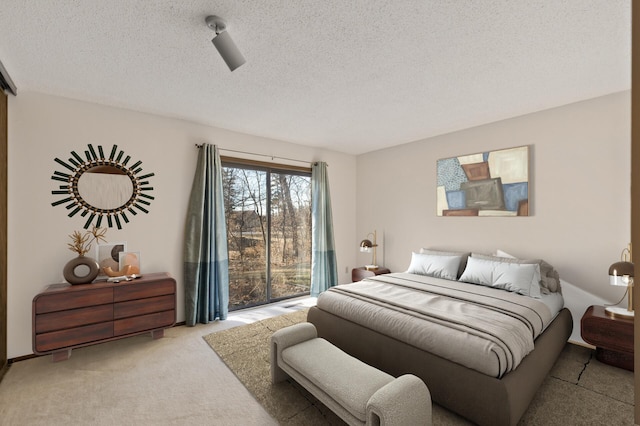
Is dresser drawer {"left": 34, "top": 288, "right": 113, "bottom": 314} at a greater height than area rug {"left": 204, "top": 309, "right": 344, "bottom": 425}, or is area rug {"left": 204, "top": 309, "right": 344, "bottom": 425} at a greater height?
dresser drawer {"left": 34, "top": 288, "right": 113, "bottom": 314}

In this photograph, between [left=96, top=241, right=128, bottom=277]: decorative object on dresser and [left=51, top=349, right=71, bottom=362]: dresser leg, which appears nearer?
[left=51, top=349, right=71, bottom=362]: dresser leg

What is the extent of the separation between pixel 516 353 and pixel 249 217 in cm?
347

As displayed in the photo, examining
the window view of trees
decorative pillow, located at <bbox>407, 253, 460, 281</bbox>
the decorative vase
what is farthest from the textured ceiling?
decorative pillow, located at <bbox>407, 253, 460, 281</bbox>

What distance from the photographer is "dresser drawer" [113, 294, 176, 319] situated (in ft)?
9.59

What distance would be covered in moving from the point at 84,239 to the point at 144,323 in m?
1.08

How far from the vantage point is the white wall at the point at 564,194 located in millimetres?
2854

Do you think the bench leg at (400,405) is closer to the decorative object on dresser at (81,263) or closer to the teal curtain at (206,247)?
the teal curtain at (206,247)

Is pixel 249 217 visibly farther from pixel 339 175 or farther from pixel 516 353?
pixel 516 353

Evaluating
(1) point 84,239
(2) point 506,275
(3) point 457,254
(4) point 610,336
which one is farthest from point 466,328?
(1) point 84,239

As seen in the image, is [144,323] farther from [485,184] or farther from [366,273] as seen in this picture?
[485,184]

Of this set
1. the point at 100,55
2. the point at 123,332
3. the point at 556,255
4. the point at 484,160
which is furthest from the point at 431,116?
the point at 123,332

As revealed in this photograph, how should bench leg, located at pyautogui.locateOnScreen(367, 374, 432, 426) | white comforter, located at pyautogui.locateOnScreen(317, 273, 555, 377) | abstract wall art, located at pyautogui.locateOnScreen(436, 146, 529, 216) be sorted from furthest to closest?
1. abstract wall art, located at pyautogui.locateOnScreen(436, 146, 529, 216)
2. white comforter, located at pyautogui.locateOnScreen(317, 273, 555, 377)
3. bench leg, located at pyautogui.locateOnScreen(367, 374, 432, 426)

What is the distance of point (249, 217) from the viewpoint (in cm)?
434

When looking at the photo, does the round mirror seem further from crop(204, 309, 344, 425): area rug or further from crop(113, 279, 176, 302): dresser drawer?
crop(204, 309, 344, 425): area rug
